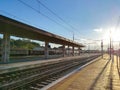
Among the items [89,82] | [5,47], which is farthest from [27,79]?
[5,47]

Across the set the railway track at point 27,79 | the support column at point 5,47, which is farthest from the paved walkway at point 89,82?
the support column at point 5,47

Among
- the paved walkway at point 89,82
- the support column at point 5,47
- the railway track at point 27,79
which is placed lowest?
the railway track at point 27,79

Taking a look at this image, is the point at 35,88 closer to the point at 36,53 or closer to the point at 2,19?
the point at 2,19

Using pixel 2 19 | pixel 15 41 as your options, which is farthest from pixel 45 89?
pixel 15 41

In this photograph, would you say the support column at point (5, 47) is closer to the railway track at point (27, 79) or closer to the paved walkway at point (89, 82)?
the railway track at point (27, 79)

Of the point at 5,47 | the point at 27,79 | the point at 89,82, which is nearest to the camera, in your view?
the point at 89,82

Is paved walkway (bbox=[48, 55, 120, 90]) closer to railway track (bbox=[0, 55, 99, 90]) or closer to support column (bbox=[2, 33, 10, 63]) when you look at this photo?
railway track (bbox=[0, 55, 99, 90])

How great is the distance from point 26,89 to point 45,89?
4.39ft

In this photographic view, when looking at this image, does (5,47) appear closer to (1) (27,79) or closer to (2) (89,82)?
(1) (27,79)

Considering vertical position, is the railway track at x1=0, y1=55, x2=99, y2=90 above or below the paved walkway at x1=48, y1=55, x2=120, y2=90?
below

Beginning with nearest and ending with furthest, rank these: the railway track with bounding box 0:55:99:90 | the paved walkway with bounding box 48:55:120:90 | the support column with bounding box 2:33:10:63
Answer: the paved walkway with bounding box 48:55:120:90, the railway track with bounding box 0:55:99:90, the support column with bounding box 2:33:10:63

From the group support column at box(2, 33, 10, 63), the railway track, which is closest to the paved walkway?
the railway track

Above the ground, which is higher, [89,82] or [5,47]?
[5,47]

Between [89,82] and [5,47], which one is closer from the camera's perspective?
[89,82]
